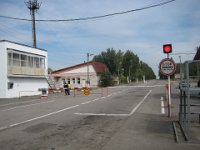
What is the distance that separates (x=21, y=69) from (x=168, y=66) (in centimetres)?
2448

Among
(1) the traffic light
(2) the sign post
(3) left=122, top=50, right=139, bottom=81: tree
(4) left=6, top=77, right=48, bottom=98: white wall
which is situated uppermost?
(3) left=122, top=50, right=139, bottom=81: tree

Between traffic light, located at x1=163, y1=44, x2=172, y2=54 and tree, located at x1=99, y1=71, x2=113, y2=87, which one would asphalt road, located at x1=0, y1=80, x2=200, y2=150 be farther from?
tree, located at x1=99, y1=71, x2=113, y2=87

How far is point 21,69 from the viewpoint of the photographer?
3183 centimetres

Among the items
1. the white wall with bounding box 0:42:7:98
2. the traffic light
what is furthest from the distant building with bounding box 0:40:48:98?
the traffic light

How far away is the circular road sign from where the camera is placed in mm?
10734

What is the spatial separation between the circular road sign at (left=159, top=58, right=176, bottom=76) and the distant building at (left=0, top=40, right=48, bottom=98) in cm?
2238

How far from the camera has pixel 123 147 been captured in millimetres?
6395

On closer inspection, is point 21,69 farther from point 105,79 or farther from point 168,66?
point 105,79

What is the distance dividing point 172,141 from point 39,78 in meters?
31.3

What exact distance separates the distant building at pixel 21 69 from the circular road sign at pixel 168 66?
22.4 meters

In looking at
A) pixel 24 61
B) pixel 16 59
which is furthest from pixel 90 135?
pixel 24 61

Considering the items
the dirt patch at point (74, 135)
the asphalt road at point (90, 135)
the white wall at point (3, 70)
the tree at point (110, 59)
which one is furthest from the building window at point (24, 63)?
the tree at point (110, 59)

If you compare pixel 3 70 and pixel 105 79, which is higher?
pixel 3 70

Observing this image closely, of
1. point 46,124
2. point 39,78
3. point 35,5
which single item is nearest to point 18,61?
point 39,78
